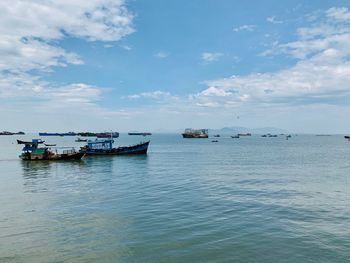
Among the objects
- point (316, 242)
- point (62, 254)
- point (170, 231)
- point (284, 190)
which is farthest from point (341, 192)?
point (62, 254)

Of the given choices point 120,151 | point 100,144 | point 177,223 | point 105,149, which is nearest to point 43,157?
point 105,149

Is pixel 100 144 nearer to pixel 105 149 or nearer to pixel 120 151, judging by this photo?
pixel 105 149

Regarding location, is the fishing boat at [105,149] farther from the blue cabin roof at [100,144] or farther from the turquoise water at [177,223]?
the turquoise water at [177,223]

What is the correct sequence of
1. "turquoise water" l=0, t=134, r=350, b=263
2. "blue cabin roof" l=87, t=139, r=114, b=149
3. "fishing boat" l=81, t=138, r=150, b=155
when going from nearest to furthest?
"turquoise water" l=0, t=134, r=350, b=263
"fishing boat" l=81, t=138, r=150, b=155
"blue cabin roof" l=87, t=139, r=114, b=149

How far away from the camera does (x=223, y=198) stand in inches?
972

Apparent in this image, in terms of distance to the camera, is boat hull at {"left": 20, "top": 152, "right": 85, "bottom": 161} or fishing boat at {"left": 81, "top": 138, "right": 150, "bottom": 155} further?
fishing boat at {"left": 81, "top": 138, "right": 150, "bottom": 155}

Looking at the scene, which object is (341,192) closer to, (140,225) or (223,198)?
(223,198)

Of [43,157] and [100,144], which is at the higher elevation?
[100,144]

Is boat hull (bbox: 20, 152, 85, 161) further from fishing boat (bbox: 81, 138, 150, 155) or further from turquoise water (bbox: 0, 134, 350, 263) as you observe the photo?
turquoise water (bbox: 0, 134, 350, 263)

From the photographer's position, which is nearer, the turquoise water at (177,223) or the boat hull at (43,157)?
the turquoise water at (177,223)

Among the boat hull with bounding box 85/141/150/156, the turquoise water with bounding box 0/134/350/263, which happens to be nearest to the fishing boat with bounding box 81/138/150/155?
the boat hull with bounding box 85/141/150/156

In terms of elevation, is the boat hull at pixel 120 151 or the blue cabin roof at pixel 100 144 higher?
the blue cabin roof at pixel 100 144

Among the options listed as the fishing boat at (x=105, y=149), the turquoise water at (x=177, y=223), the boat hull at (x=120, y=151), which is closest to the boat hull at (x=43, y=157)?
the fishing boat at (x=105, y=149)

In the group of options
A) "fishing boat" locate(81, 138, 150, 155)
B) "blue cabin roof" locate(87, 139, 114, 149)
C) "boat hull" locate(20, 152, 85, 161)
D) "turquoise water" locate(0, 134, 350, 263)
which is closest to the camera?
"turquoise water" locate(0, 134, 350, 263)
